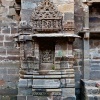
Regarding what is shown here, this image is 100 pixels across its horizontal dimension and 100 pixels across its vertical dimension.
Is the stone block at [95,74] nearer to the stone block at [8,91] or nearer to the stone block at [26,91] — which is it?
the stone block at [26,91]

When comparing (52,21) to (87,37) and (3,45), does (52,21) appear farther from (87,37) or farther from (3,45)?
(3,45)

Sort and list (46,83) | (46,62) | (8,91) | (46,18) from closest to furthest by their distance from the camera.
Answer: (46,83) → (46,18) → (46,62) → (8,91)

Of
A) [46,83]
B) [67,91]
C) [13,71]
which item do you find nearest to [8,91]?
[13,71]

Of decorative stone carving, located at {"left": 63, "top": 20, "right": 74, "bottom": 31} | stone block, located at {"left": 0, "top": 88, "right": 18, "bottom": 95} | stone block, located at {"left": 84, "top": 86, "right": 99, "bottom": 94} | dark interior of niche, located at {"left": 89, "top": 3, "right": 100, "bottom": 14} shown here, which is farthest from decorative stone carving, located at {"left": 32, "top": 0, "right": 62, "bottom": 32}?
stone block, located at {"left": 0, "top": 88, "right": 18, "bottom": 95}

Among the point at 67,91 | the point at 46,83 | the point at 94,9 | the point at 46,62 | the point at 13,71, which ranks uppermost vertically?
the point at 94,9

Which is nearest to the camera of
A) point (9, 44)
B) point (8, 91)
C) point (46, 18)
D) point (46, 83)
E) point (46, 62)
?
point (46, 83)

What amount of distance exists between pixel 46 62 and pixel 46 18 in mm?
995

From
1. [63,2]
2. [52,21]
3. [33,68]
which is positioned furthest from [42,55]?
[63,2]

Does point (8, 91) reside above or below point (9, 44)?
below

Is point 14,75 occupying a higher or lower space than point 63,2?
lower

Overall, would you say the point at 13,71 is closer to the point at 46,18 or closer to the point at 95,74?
the point at 46,18

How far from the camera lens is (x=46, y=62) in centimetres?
685

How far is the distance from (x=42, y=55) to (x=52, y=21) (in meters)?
0.81

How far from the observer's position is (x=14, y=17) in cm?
766
